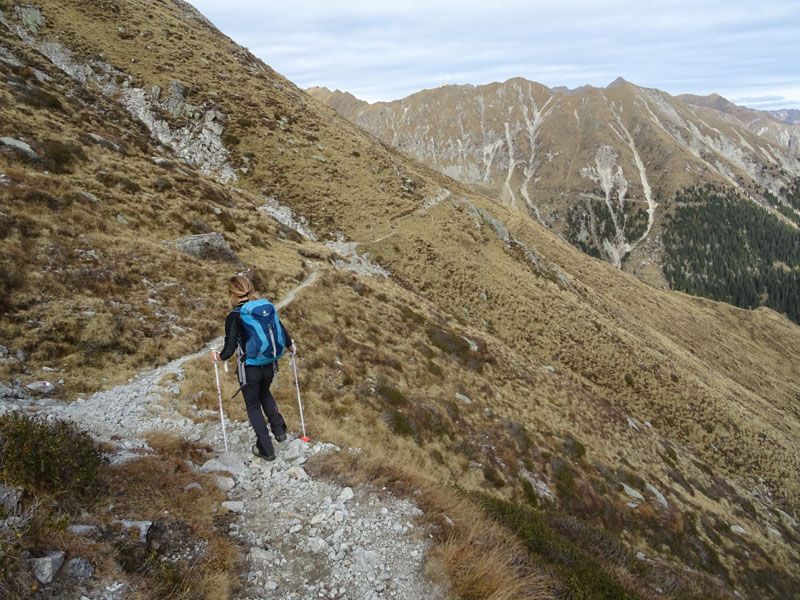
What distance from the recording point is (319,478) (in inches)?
321

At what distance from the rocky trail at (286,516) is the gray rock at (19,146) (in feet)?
61.9

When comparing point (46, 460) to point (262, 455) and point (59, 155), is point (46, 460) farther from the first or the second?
point (59, 155)

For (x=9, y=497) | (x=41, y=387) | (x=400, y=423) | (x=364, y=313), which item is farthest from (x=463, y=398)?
(x=9, y=497)

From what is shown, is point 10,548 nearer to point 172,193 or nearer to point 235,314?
point 235,314

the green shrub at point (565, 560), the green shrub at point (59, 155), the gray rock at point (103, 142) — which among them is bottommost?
the green shrub at point (565, 560)

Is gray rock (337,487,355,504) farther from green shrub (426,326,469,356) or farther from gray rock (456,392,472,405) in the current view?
green shrub (426,326,469,356)

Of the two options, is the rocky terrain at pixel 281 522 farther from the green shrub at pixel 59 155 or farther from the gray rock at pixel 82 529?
the green shrub at pixel 59 155

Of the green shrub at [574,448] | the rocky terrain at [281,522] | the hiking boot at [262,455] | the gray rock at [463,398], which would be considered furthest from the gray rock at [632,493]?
the hiking boot at [262,455]

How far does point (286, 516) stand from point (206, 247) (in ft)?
62.7

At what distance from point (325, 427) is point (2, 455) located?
25.6 ft

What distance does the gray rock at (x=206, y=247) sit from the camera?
70.8 ft

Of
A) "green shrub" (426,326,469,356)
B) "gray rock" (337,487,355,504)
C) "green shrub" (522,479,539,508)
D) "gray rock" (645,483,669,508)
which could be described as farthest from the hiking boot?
"gray rock" (645,483,669,508)

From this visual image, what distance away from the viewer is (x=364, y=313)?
26641 millimetres

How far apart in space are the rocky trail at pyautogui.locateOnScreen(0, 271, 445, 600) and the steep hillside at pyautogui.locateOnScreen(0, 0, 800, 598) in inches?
33.2
